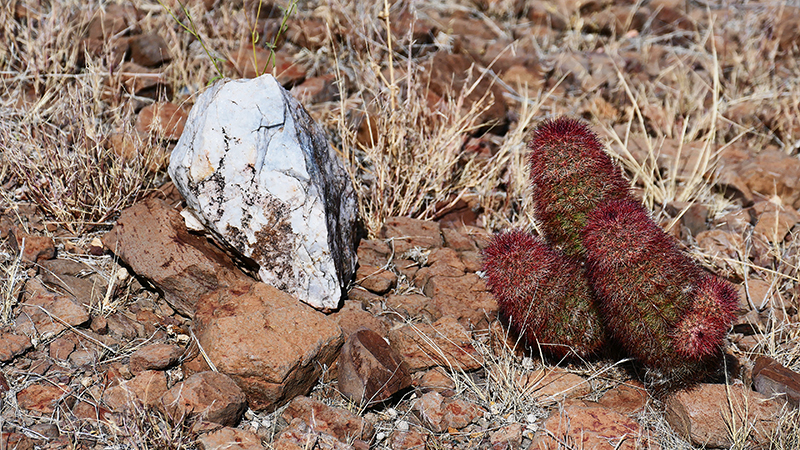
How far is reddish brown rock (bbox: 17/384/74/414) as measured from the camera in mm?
2611

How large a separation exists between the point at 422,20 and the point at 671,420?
3.83 meters

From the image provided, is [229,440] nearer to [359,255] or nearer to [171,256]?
[171,256]

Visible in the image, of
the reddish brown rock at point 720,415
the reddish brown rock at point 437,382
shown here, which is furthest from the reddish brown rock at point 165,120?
the reddish brown rock at point 720,415

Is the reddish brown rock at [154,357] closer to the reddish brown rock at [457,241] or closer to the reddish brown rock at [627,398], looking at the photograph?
the reddish brown rock at [457,241]

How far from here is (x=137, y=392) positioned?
2672mm

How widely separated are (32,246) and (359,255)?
1475mm

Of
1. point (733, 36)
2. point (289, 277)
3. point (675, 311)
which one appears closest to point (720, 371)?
point (675, 311)

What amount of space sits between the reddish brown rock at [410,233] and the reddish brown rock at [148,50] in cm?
207

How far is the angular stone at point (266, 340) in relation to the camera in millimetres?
2752

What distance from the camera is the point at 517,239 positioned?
2.76 meters

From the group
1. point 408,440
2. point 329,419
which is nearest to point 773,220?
point 408,440

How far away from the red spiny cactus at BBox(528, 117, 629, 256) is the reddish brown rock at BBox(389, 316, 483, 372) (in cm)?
66

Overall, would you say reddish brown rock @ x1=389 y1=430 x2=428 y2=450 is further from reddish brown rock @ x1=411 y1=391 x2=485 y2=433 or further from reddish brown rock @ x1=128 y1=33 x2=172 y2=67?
reddish brown rock @ x1=128 y1=33 x2=172 y2=67

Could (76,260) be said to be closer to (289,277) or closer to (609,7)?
(289,277)
